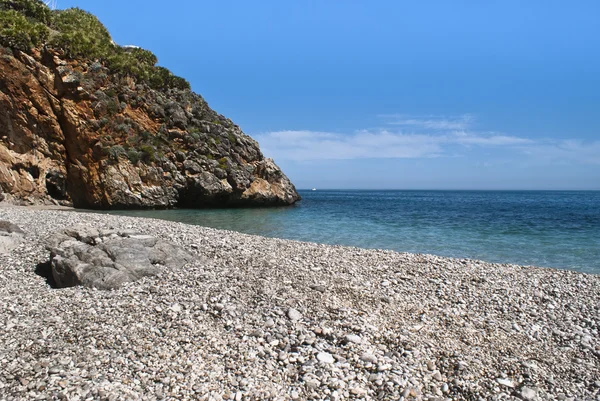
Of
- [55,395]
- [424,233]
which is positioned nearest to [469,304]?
[55,395]

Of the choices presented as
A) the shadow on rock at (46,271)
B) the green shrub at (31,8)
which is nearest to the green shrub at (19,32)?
the green shrub at (31,8)

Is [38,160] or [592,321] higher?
[38,160]

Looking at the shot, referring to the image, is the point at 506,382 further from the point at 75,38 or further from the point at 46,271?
the point at 75,38

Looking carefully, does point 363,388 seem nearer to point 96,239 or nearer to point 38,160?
point 96,239

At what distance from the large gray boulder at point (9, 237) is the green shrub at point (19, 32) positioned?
28295 mm

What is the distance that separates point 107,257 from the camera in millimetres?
9805

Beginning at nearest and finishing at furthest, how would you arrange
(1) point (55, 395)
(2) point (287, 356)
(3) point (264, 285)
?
Answer: 1. (1) point (55, 395)
2. (2) point (287, 356)
3. (3) point (264, 285)

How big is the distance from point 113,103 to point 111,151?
4.94 metres

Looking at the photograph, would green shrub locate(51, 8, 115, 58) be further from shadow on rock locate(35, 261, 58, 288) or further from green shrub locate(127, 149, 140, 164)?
shadow on rock locate(35, 261, 58, 288)

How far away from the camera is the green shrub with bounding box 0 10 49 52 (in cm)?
3284

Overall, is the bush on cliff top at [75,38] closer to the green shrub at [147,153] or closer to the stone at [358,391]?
the green shrub at [147,153]

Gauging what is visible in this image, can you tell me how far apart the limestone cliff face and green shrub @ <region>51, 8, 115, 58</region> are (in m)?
1.08

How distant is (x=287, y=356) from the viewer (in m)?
6.33

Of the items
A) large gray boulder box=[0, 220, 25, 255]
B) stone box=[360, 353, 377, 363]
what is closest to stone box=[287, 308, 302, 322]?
stone box=[360, 353, 377, 363]
